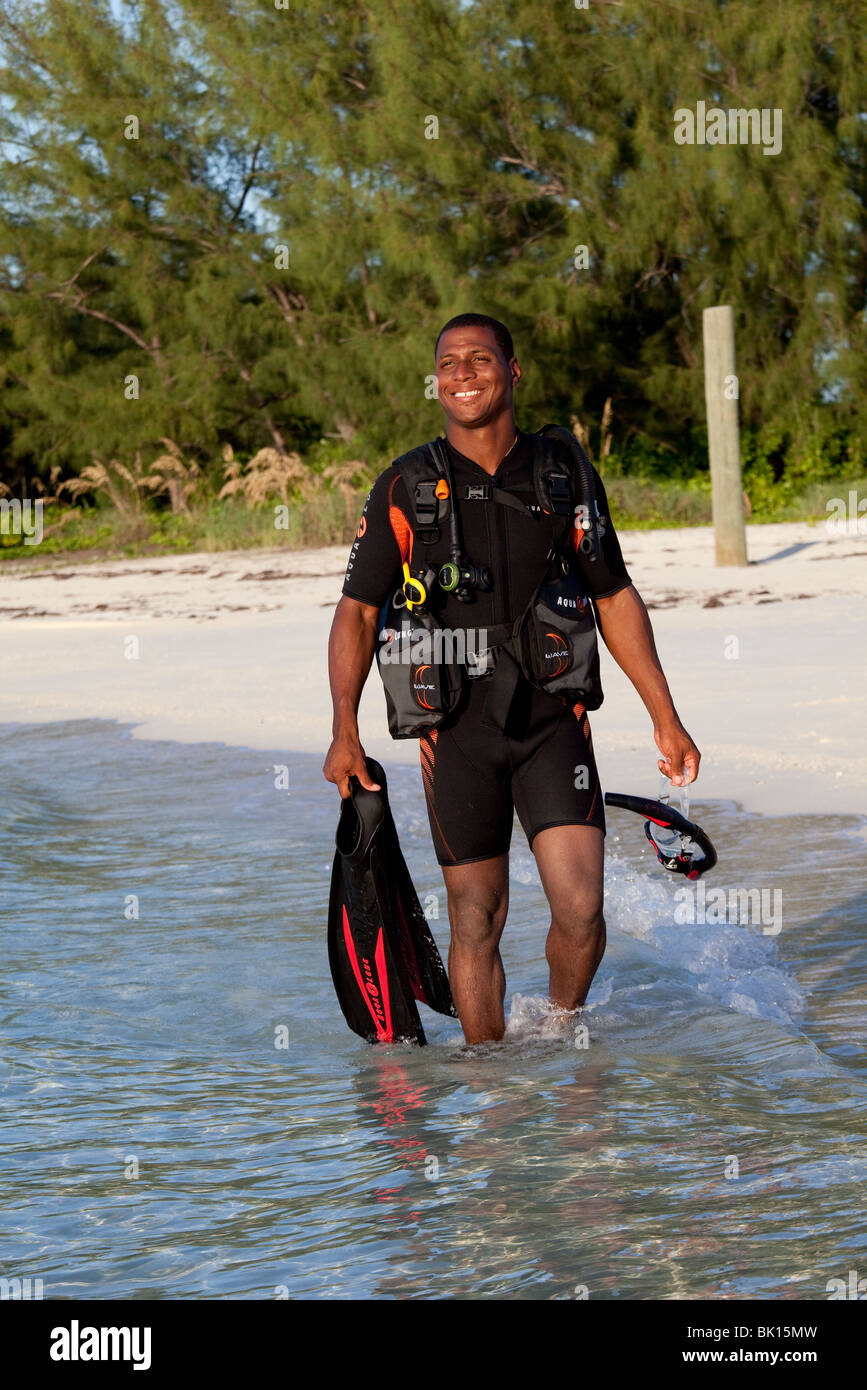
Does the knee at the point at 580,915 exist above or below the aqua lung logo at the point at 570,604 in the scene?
below

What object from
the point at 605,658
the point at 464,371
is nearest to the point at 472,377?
the point at 464,371

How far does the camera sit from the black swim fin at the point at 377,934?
436 cm

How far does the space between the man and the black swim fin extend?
6.8 inches

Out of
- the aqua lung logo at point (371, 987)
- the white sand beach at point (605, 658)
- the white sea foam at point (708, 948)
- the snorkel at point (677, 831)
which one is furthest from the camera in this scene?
the white sand beach at point (605, 658)

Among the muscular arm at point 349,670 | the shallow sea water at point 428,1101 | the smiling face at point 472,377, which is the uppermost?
the smiling face at point 472,377

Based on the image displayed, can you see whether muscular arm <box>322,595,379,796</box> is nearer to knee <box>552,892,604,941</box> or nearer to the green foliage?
knee <box>552,892,604,941</box>

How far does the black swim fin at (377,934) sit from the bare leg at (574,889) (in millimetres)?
394

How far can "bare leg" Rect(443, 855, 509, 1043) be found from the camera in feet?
13.8

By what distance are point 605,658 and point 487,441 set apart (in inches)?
311

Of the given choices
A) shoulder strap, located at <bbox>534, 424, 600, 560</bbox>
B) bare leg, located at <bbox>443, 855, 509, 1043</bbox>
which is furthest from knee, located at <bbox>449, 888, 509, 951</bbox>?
shoulder strap, located at <bbox>534, 424, 600, 560</bbox>

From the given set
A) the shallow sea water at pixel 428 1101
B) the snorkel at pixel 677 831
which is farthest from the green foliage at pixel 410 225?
the snorkel at pixel 677 831

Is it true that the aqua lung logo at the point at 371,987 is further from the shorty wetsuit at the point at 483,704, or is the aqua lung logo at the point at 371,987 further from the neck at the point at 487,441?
the neck at the point at 487,441

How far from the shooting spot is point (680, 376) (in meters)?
21.8

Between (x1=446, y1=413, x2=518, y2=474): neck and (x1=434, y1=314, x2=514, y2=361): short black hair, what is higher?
(x1=434, y1=314, x2=514, y2=361): short black hair
